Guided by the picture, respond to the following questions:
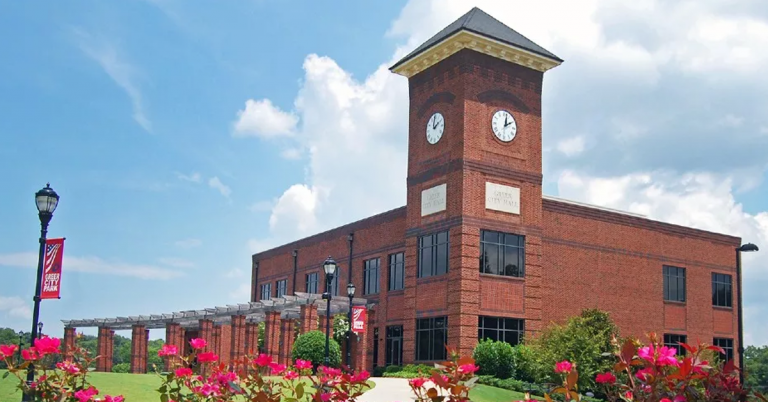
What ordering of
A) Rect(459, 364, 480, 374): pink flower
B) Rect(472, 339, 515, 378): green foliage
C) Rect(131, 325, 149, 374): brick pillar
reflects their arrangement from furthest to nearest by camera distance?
Rect(131, 325, 149, 374): brick pillar
Rect(472, 339, 515, 378): green foliage
Rect(459, 364, 480, 374): pink flower

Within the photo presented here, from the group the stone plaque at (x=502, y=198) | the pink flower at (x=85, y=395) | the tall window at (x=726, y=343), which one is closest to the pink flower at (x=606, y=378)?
the pink flower at (x=85, y=395)

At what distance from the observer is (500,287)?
36.9 meters

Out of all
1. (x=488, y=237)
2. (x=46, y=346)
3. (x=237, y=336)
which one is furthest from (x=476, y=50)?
(x=46, y=346)

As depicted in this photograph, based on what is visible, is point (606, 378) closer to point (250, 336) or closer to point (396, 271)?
point (396, 271)

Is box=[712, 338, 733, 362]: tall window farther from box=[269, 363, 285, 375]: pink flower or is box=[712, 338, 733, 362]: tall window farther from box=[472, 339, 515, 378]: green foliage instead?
box=[269, 363, 285, 375]: pink flower

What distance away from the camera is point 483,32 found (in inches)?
1470

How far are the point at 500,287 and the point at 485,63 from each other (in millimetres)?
10214

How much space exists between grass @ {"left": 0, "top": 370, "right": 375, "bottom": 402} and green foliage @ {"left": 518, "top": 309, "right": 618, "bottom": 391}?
14.1m

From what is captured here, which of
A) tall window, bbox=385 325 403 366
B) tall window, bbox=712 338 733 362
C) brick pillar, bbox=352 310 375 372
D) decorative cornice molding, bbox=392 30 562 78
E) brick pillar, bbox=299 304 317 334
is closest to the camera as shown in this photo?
decorative cornice molding, bbox=392 30 562 78

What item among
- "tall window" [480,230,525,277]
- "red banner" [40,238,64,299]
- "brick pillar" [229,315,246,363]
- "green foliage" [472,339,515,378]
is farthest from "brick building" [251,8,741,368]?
"red banner" [40,238,64,299]

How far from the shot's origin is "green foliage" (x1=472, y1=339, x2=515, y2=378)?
113 feet

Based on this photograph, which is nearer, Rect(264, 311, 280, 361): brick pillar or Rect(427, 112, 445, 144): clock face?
Rect(427, 112, 445, 144): clock face

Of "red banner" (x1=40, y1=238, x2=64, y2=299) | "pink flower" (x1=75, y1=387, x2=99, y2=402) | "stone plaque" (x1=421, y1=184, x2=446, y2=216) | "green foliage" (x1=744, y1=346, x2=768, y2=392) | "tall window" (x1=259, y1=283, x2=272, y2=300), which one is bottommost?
"green foliage" (x1=744, y1=346, x2=768, y2=392)

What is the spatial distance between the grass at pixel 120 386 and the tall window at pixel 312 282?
86.1 feet
